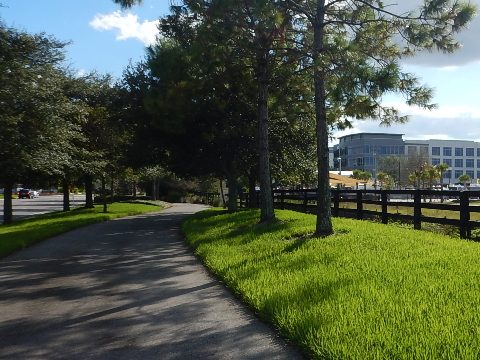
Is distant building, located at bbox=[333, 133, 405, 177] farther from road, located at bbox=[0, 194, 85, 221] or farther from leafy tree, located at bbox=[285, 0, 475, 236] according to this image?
leafy tree, located at bbox=[285, 0, 475, 236]

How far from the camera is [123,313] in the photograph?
21.9 feet

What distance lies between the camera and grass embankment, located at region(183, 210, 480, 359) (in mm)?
4543

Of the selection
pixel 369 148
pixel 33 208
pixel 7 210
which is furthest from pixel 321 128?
pixel 369 148

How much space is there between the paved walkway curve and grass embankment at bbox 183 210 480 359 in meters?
0.37

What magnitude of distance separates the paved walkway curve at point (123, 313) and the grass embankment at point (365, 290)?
Result: 0.37 meters

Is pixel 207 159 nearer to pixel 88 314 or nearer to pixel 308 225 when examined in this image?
pixel 308 225

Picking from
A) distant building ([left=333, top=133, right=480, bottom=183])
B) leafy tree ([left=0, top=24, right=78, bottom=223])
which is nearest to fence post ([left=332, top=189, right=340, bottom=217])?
leafy tree ([left=0, top=24, right=78, bottom=223])

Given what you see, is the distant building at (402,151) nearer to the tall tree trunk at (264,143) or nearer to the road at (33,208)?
the road at (33,208)

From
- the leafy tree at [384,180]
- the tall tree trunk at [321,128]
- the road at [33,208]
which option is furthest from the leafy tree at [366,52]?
the leafy tree at [384,180]

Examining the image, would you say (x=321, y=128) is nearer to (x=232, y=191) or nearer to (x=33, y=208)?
(x=232, y=191)

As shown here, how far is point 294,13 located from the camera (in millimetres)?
14320

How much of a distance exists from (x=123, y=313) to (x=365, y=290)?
3.02 metres

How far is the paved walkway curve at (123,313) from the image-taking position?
16.9ft

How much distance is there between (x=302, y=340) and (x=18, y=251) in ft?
34.0
